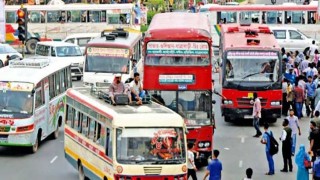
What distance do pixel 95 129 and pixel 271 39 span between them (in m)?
14.3

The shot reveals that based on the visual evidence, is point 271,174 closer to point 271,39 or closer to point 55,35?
Result: point 271,39

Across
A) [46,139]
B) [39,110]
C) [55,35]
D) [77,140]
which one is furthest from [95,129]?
[55,35]

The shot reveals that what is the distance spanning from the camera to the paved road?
90.9 feet

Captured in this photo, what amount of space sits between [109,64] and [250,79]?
821cm

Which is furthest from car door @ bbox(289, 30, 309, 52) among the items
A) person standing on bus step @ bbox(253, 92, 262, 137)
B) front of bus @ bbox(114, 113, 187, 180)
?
front of bus @ bbox(114, 113, 187, 180)

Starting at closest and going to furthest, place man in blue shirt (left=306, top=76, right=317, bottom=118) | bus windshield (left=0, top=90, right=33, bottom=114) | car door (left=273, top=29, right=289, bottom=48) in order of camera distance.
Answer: bus windshield (left=0, top=90, right=33, bottom=114)
man in blue shirt (left=306, top=76, right=317, bottom=118)
car door (left=273, top=29, right=289, bottom=48)

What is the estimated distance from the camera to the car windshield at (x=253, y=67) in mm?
35906

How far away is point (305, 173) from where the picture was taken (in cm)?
2436

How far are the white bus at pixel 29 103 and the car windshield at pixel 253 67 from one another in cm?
614

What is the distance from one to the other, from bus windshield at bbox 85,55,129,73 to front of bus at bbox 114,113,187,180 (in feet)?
65.4

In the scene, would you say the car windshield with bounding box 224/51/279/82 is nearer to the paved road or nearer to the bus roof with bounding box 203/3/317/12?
the paved road

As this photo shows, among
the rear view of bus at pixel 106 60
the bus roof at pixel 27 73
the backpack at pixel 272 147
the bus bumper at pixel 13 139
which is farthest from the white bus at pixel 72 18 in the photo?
the backpack at pixel 272 147

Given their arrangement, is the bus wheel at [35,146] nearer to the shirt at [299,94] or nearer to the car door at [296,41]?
the shirt at [299,94]

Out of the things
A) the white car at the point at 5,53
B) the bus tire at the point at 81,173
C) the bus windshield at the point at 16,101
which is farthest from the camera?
the white car at the point at 5,53
